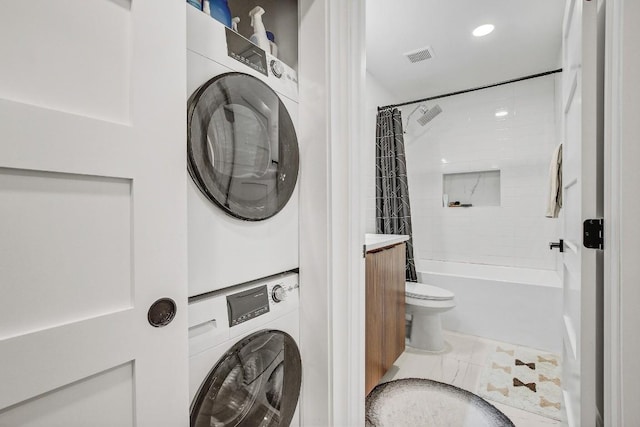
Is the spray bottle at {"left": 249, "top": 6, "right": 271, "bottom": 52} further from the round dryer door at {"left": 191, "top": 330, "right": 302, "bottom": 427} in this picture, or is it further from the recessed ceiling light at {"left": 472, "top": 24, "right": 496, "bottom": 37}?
the recessed ceiling light at {"left": 472, "top": 24, "right": 496, "bottom": 37}

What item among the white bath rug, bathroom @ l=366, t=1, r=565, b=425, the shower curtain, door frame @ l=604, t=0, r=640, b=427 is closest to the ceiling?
bathroom @ l=366, t=1, r=565, b=425

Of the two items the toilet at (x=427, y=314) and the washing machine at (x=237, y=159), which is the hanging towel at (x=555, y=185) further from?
the washing machine at (x=237, y=159)

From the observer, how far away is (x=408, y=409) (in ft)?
5.24

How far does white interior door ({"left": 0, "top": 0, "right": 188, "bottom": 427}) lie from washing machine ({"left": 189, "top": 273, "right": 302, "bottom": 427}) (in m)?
0.18

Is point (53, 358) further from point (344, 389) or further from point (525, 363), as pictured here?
point (525, 363)

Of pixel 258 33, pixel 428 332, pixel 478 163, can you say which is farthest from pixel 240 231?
pixel 478 163

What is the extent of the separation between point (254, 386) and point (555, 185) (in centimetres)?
195

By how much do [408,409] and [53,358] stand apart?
1.72 meters

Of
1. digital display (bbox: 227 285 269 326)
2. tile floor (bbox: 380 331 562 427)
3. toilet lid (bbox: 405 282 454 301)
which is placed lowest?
tile floor (bbox: 380 331 562 427)

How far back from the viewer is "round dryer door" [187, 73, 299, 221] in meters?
0.80

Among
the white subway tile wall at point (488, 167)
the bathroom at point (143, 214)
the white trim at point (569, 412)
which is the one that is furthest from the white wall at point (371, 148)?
the white trim at point (569, 412)

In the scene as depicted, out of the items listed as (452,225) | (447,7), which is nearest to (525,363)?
(452,225)

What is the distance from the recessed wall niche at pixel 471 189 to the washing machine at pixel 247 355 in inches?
117

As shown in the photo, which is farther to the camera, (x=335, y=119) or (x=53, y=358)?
(x=335, y=119)
